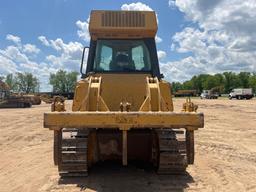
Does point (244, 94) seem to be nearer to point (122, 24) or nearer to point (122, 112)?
point (122, 24)

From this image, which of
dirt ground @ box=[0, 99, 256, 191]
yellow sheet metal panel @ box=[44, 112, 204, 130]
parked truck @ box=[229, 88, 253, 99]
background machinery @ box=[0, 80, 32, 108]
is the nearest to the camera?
yellow sheet metal panel @ box=[44, 112, 204, 130]

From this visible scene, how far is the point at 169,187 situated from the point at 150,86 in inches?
83.8

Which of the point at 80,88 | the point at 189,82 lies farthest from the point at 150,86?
the point at 189,82

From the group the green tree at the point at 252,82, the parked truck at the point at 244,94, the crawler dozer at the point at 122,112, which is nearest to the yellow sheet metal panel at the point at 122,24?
the crawler dozer at the point at 122,112

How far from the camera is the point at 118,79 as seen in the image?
29.6ft

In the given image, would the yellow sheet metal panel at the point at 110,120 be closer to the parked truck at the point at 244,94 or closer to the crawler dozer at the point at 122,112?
the crawler dozer at the point at 122,112

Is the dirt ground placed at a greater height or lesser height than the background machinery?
lesser

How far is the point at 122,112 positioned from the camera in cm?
701

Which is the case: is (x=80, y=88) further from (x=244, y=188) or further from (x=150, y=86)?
(x=244, y=188)

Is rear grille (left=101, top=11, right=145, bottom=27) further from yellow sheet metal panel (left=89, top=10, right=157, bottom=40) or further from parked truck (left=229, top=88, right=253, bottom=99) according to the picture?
parked truck (left=229, top=88, right=253, bottom=99)

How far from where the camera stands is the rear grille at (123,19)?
9336mm

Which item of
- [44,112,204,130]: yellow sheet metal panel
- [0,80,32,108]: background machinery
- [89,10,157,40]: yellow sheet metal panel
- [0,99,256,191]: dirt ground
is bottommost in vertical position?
[0,99,256,191]: dirt ground

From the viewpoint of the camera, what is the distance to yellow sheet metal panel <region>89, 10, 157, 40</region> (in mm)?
9312

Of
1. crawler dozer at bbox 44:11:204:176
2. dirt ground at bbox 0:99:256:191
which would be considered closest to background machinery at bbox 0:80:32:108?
dirt ground at bbox 0:99:256:191
